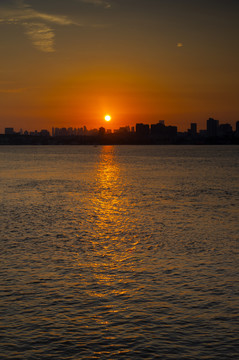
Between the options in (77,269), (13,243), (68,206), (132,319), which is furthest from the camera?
(68,206)

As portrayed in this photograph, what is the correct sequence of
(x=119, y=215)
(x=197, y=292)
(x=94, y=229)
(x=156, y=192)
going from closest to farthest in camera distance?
1. (x=197, y=292)
2. (x=94, y=229)
3. (x=119, y=215)
4. (x=156, y=192)

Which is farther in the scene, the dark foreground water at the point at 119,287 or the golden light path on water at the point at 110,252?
the golden light path on water at the point at 110,252

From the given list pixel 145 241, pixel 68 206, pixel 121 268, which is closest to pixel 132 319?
pixel 121 268

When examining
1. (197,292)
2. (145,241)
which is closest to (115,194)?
(145,241)

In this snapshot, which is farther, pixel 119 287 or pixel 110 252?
pixel 110 252

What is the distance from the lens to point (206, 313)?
53.0 ft

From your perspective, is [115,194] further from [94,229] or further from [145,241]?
[145,241]

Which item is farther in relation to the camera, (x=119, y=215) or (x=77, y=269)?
(x=119, y=215)

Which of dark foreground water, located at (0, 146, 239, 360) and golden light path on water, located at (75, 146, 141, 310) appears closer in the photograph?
dark foreground water, located at (0, 146, 239, 360)

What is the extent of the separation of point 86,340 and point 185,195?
44.7 metres

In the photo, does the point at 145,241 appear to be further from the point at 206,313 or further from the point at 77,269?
the point at 206,313

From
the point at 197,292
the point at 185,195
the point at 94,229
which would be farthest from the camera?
the point at 185,195

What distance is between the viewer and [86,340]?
13.9 m

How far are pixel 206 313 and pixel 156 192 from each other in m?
45.6
